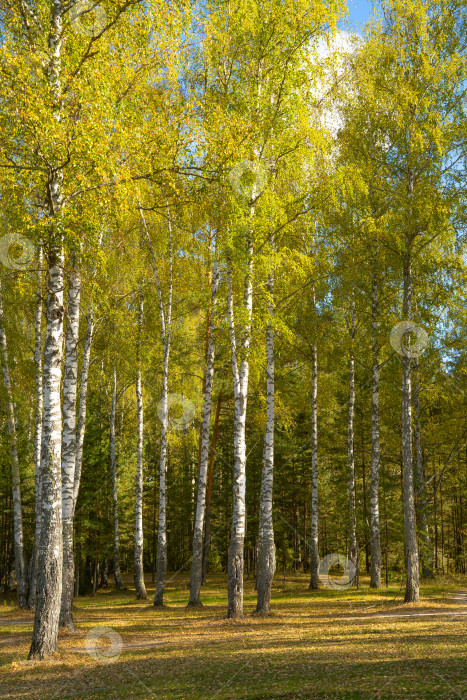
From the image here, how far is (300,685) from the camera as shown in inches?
239

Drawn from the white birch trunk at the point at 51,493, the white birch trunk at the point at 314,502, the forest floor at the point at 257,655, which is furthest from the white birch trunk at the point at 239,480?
the white birch trunk at the point at 314,502

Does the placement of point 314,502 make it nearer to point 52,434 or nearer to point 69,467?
point 69,467

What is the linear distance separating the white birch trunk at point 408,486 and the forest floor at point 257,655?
53 centimetres

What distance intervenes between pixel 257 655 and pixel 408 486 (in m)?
6.79

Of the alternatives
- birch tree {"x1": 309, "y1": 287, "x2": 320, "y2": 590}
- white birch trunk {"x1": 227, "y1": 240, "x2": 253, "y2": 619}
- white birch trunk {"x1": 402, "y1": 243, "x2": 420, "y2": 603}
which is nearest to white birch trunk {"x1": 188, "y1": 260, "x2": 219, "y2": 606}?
white birch trunk {"x1": 227, "y1": 240, "x2": 253, "y2": 619}

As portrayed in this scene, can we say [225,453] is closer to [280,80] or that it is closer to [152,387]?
[152,387]

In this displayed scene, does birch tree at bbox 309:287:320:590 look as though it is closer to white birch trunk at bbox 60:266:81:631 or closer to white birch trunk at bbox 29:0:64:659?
white birch trunk at bbox 60:266:81:631

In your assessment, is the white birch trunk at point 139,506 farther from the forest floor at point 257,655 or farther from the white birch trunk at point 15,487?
the forest floor at point 257,655

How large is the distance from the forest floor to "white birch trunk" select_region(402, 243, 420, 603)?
0.53 metres

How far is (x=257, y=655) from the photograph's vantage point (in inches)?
313

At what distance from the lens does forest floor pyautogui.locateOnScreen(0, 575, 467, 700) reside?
608 cm

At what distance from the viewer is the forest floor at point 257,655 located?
608 cm

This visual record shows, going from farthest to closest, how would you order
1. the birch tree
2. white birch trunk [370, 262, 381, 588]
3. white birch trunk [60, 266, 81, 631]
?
the birch tree < white birch trunk [370, 262, 381, 588] < white birch trunk [60, 266, 81, 631]

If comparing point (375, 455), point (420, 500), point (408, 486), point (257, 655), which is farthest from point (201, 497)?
point (420, 500)
